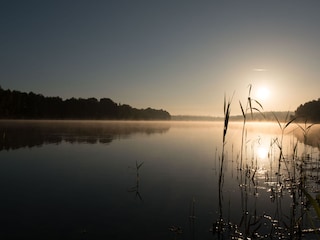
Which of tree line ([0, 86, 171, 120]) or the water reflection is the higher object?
tree line ([0, 86, 171, 120])

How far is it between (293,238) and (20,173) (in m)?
13.5

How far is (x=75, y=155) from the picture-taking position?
70.6 feet

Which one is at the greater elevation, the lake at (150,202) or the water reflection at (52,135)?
the water reflection at (52,135)

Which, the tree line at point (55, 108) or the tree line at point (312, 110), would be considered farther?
the tree line at point (55, 108)

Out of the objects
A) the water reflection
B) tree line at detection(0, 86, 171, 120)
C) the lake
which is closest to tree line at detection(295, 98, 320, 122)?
the water reflection

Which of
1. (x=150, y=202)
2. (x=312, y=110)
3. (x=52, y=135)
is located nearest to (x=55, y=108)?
(x=52, y=135)

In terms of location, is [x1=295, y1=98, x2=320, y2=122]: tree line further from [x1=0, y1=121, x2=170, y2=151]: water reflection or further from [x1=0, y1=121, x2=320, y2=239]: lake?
[x1=0, y1=121, x2=320, y2=239]: lake

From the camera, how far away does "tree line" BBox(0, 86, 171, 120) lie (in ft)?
364

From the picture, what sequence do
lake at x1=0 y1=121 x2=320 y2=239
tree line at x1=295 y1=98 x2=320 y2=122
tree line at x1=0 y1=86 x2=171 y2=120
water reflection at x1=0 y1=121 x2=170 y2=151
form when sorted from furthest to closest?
tree line at x1=0 y1=86 x2=171 y2=120 → tree line at x1=295 y1=98 x2=320 y2=122 → water reflection at x1=0 y1=121 x2=170 y2=151 → lake at x1=0 y1=121 x2=320 y2=239

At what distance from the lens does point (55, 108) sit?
13975cm

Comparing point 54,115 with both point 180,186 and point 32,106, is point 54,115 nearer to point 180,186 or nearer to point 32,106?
point 32,106

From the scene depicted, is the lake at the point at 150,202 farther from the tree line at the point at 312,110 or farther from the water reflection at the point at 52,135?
the tree line at the point at 312,110

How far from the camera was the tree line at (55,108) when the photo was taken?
111 m

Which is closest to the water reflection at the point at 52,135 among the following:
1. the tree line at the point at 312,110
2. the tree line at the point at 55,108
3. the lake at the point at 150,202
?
the lake at the point at 150,202
